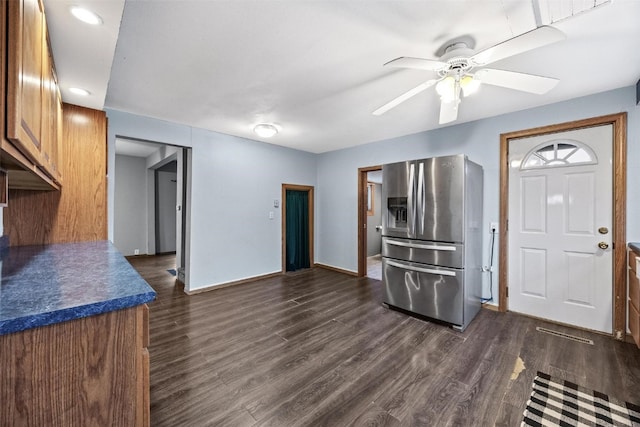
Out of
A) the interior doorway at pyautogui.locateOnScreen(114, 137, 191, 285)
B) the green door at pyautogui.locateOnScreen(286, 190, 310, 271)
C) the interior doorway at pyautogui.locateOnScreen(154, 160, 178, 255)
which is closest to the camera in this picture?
the green door at pyautogui.locateOnScreen(286, 190, 310, 271)

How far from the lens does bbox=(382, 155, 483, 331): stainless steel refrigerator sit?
→ 2.71 meters

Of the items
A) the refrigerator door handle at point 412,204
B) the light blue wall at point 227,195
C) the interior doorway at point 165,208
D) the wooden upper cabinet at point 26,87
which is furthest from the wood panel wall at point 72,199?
the interior doorway at point 165,208

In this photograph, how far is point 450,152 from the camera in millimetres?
3623

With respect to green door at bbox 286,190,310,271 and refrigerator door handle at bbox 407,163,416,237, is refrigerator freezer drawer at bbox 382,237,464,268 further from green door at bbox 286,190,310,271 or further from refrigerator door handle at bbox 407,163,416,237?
green door at bbox 286,190,310,271

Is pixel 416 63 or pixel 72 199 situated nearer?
pixel 416 63

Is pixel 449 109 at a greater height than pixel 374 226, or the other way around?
pixel 449 109

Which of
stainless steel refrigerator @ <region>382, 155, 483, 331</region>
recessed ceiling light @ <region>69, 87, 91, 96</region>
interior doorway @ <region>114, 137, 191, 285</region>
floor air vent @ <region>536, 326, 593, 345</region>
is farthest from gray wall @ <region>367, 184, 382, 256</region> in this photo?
recessed ceiling light @ <region>69, 87, 91, 96</region>

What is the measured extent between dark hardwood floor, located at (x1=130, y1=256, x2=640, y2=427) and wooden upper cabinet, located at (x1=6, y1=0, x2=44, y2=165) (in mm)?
1607

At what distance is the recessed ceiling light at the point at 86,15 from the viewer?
1.25 m

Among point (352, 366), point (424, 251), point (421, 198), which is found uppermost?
point (421, 198)

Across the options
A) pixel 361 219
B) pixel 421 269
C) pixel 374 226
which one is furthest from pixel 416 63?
pixel 374 226

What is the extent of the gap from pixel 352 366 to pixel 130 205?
22.2 feet

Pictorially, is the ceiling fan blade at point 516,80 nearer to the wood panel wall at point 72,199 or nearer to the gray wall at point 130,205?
the wood panel wall at point 72,199

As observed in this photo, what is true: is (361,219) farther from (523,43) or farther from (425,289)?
(523,43)
